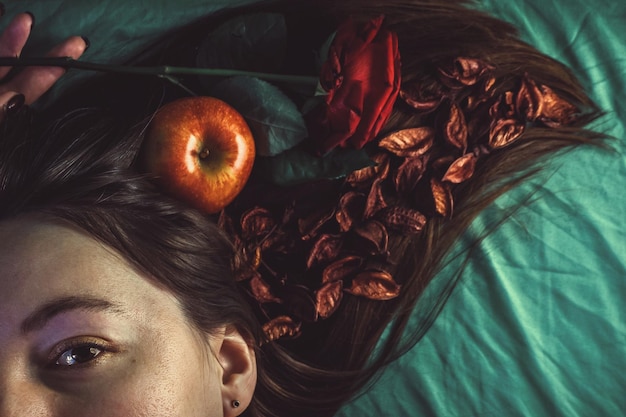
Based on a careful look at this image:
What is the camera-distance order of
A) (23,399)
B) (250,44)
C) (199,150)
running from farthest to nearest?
(250,44), (199,150), (23,399)

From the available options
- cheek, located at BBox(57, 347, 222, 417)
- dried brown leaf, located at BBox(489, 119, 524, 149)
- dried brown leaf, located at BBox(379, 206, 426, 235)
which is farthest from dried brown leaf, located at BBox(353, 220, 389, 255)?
cheek, located at BBox(57, 347, 222, 417)

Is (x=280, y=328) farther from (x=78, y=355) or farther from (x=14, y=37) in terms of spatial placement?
(x=14, y=37)

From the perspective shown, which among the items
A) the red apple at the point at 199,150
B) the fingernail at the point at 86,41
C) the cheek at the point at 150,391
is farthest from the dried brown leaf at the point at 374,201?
the fingernail at the point at 86,41

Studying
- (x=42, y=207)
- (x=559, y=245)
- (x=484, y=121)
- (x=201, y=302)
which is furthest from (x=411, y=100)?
(x=42, y=207)

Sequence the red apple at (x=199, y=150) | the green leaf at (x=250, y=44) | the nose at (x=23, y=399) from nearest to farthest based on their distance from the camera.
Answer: the nose at (x=23, y=399) < the red apple at (x=199, y=150) < the green leaf at (x=250, y=44)

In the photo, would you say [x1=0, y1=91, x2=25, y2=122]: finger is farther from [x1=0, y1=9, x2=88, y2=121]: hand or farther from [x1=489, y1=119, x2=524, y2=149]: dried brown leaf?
[x1=489, y1=119, x2=524, y2=149]: dried brown leaf

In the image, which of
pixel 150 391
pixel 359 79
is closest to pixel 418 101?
pixel 359 79

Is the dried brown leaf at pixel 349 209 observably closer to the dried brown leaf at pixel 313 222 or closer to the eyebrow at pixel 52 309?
the dried brown leaf at pixel 313 222

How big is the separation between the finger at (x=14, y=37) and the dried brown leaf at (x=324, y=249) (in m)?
0.58

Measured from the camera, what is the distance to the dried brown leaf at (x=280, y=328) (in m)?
1.08

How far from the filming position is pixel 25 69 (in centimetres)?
107

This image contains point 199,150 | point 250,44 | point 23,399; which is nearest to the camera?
point 23,399

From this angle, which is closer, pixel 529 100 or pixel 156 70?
pixel 156 70

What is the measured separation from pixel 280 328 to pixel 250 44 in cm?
46
